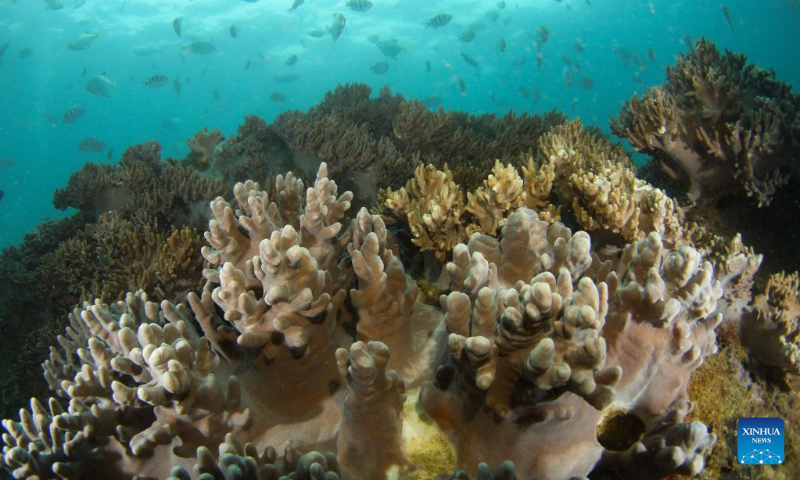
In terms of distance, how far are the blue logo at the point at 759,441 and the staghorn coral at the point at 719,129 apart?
2.58 meters

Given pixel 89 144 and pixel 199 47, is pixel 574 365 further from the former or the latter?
pixel 199 47

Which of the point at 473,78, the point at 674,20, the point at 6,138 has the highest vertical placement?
the point at 674,20

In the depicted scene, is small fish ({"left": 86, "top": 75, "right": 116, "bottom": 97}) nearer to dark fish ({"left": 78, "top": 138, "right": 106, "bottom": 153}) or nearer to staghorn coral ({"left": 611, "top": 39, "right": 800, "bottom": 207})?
dark fish ({"left": 78, "top": 138, "right": 106, "bottom": 153})

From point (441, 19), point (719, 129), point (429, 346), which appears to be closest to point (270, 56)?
Result: point (441, 19)

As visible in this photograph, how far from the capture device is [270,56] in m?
42.9

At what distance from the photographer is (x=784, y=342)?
2.55 metres

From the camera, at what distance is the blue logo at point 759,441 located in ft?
7.70

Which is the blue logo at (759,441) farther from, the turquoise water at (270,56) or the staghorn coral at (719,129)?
the turquoise water at (270,56)

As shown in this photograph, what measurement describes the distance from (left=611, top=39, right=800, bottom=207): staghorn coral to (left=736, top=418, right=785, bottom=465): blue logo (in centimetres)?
258

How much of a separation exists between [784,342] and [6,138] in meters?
122

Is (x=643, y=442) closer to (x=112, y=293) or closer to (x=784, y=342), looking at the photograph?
(x=784, y=342)

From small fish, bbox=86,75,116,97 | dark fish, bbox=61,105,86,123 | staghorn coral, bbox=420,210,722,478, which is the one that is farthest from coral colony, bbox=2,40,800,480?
small fish, bbox=86,75,116,97

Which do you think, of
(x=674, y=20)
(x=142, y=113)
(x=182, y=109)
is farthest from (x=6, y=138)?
(x=674, y=20)

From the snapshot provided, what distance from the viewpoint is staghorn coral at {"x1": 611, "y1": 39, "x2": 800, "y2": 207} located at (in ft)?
13.3
